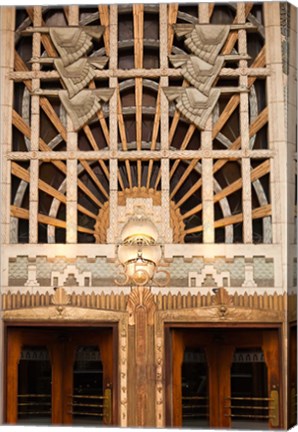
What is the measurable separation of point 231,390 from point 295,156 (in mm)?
2187

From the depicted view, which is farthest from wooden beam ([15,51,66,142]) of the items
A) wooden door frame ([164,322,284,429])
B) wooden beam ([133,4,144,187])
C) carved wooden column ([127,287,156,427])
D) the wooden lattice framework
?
wooden door frame ([164,322,284,429])

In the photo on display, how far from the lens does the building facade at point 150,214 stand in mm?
7520

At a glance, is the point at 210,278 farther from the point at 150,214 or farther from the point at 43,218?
the point at 43,218

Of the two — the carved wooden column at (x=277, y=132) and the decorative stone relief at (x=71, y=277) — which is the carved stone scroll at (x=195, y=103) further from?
the decorative stone relief at (x=71, y=277)

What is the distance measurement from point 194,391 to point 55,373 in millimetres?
1255

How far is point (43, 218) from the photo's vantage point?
7727 millimetres

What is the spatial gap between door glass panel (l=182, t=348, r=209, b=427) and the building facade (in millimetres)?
13

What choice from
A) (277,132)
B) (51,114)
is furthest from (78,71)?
(277,132)

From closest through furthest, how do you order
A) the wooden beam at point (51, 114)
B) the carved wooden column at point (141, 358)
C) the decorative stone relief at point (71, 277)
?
the carved wooden column at point (141, 358)
the decorative stone relief at point (71, 277)
the wooden beam at point (51, 114)

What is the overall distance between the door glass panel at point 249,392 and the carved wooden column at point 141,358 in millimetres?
736

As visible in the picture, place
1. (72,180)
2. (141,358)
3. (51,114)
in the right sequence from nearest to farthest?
1. (141,358)
2. (72,180)
3. (51,114)

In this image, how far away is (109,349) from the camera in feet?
25.0

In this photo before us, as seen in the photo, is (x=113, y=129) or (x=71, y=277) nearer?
(x=71, y=277)

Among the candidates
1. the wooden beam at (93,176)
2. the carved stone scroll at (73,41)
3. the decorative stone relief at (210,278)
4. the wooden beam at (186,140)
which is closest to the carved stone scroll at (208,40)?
the wooden beam at (186,140)
